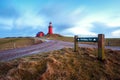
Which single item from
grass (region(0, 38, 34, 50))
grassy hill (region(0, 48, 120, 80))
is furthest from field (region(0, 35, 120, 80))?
grass (region(0, 38, 34, 50))

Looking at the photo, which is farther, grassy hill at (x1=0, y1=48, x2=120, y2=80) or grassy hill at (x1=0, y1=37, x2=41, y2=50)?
grassy hill at (x1=0, y1=37, x2=41, y2=50)

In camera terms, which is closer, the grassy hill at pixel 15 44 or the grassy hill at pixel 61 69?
the grassy hill at pixel 61 69

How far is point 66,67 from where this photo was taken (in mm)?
9641

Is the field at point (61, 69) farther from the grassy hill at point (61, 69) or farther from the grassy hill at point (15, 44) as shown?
the grassy hill at point (15, 44)

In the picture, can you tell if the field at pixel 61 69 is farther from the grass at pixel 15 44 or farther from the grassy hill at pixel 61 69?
the grass at pixel 15 44

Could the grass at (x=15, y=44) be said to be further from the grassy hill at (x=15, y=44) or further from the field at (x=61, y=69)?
the field at (x=61, y=69)

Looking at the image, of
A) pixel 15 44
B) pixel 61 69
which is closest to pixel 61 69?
pixel 61 69

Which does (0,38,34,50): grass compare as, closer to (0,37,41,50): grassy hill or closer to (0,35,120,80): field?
(0,37,41,50): grassy hill

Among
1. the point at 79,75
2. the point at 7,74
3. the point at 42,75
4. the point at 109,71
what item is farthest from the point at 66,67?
the point at 7,74

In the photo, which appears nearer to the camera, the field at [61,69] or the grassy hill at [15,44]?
the field at [61,69]

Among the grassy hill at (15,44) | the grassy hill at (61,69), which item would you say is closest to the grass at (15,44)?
the grassy hill at (15,44)

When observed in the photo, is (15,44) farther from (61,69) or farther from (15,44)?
(61,69)

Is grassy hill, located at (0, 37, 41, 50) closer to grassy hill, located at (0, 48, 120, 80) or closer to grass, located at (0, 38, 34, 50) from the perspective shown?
grass, located at (0, 38, 34, 50)

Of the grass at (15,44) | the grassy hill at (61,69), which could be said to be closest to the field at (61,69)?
the grassy hill at (61,69)
